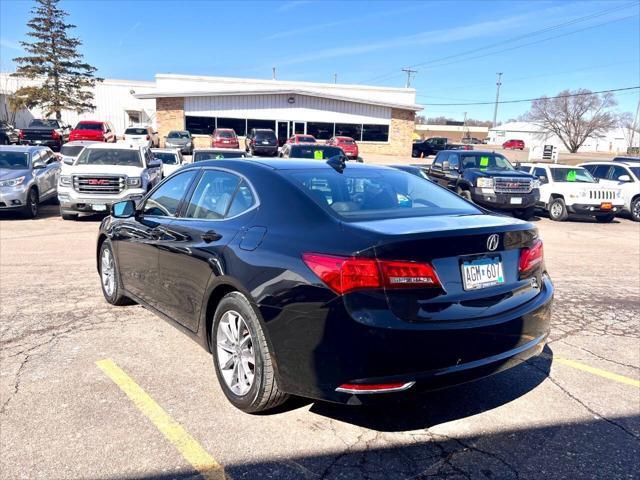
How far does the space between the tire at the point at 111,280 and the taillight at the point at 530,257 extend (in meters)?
3.88

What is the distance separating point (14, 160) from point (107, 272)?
914 centimetres

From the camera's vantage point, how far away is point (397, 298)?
2725 mm

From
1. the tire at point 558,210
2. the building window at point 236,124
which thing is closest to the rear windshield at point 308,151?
the tire at point 558,210

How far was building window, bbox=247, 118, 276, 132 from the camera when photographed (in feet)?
132

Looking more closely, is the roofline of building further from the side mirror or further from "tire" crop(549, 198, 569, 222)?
the side mirror

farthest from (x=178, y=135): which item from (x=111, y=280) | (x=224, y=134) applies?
(x=111, y=280)

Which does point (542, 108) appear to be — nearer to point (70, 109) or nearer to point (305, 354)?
point (70, 109)

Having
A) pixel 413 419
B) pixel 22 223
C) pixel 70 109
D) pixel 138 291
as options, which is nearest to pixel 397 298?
pixel 413 419

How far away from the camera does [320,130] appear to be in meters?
41.9

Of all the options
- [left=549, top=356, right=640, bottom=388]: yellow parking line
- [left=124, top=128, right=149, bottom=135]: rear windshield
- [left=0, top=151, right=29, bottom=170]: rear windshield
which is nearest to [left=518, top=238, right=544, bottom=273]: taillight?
[left=549, top=356, right=640, bottom=388]: yellow parking line

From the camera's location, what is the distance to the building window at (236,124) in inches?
1562

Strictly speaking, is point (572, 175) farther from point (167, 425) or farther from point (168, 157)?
point (167, 425)

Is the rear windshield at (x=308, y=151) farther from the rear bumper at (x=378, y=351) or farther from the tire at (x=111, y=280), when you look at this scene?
the rear bumper at (x=378, y=351)

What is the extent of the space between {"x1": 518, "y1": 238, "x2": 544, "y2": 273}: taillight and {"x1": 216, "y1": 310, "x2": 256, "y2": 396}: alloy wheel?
179 centimetres
